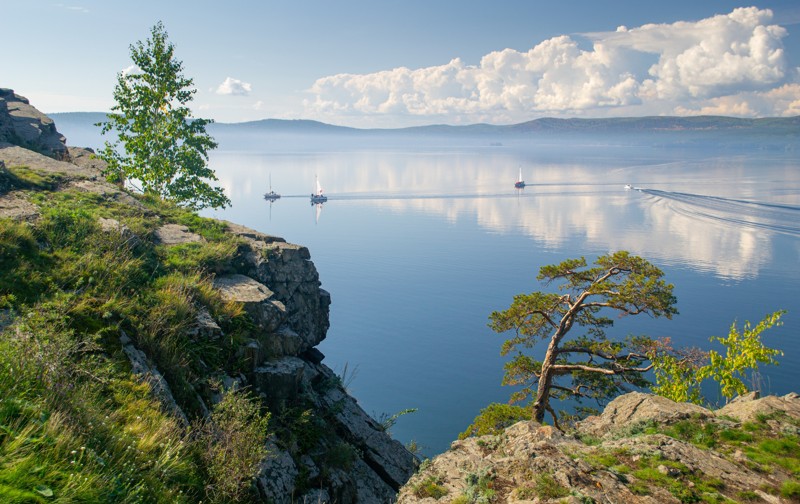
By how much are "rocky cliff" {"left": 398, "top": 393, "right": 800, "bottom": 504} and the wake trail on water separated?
275ft

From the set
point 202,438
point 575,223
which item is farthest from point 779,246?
point 202,438

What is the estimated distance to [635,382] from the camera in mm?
19969

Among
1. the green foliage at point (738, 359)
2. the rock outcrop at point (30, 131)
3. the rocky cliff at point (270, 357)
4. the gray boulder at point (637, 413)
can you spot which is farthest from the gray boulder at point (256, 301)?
the rock outcrop at point (30, 131)

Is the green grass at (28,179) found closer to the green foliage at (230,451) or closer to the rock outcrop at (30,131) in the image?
the rock outcrop at (30,131)

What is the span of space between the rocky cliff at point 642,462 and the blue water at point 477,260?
64.7 feet

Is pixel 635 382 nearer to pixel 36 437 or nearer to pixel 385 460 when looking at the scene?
pixel 385 460

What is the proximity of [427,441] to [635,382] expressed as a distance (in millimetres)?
14988

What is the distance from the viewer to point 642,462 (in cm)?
945

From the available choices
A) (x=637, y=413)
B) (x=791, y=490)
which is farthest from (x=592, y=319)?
(x=791, y=490)

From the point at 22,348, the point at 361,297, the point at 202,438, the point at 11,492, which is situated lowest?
the point at 361,297

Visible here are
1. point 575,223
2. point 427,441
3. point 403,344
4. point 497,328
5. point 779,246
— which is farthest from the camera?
point 575,223

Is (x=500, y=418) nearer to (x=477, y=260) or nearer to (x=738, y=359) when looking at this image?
(x=738, y=359)

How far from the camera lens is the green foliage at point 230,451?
827 centimetres

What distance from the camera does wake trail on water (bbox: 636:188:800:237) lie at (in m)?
83.9
